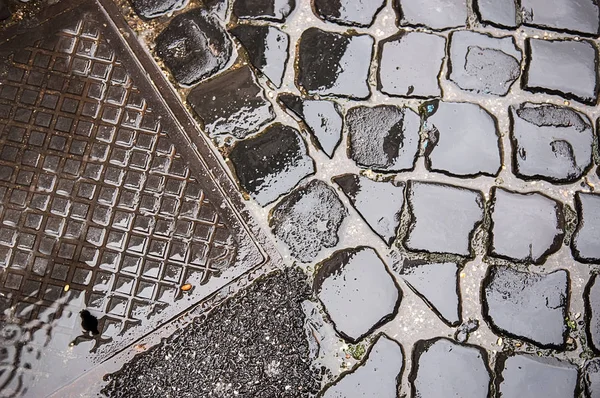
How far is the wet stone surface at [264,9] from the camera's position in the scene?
334 cm

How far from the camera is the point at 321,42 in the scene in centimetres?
331

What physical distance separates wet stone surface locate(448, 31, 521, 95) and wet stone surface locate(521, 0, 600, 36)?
24cm

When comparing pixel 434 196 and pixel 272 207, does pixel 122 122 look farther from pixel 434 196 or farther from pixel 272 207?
pixel 434 196

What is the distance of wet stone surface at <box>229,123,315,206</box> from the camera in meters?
3.15

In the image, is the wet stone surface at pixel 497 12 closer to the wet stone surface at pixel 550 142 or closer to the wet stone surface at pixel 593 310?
the wet stone surface at pixel 550 142

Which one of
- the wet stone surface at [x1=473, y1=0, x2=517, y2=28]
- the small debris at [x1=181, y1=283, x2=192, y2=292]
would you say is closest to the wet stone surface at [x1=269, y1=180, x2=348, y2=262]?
the small debris at [x1=181, y1=283, x2=192, y2=292]

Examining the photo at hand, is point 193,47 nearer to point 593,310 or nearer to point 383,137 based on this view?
point 383,137

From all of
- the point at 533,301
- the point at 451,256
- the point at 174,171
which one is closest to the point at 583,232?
the point at 533,301

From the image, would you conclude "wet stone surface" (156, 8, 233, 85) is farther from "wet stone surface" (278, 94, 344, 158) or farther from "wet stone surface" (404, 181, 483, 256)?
"wet stone surface" (404, 181, 483, 256)

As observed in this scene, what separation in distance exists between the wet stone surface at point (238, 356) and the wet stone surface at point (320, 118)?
2.76 feet

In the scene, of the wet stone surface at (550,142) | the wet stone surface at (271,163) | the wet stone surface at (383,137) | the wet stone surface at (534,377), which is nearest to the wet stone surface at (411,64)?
the wet stone surface at (383,137)

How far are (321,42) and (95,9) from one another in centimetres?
138

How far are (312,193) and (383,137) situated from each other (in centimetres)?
54

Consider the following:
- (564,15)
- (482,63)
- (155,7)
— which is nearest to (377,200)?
(482,63)
